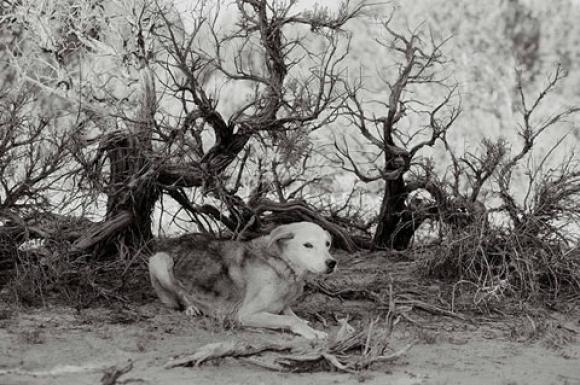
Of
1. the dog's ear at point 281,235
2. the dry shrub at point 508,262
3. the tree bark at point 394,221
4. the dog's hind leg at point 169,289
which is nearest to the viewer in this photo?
the dog's ear at point 281,235

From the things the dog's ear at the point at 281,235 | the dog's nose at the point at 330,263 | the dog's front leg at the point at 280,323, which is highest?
the dog's ear at the point at 281,235

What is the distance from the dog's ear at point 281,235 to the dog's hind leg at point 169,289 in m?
0.78

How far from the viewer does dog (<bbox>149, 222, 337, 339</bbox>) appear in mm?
7673

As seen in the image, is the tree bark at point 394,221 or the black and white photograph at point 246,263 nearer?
the black and white photograph at point 246,263

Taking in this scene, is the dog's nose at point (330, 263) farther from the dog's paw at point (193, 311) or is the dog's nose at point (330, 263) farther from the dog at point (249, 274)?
the dog's paw at point (193, 311)

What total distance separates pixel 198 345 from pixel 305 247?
1.30m

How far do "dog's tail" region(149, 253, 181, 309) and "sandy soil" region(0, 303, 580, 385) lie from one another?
119 mm

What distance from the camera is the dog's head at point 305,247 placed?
7.63 meters

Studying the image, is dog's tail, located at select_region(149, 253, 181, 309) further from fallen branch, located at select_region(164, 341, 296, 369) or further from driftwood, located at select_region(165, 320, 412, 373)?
fallen branch, located at select_region(164, 341, 296, 369)

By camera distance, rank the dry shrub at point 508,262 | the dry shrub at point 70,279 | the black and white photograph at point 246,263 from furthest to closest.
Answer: the dry shrub at point 508,262, the dry shrub at point 70,279, the black and white photograph at point 246,263

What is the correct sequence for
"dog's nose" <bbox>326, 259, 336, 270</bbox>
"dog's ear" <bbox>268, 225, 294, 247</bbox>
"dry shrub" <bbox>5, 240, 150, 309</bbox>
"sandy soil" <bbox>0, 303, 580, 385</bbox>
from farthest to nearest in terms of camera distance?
"dry shrub" <bbox>5, 240, 150, 309</bbox> < "dog's ear" <bbox>268, 225, 294, 247</bbox> < "dog's nose" <bbox>326, 259, 336, 270</bbox> < "sandy soil" <bbox>0, 303, 580, 385</bbox>

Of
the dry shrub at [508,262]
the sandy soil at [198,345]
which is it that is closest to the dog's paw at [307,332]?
the sandy soil at [198,345]

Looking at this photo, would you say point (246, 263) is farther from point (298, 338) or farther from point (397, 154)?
point (397, 154)

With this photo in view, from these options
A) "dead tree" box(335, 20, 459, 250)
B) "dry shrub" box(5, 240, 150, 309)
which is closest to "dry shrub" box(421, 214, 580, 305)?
"dead tree" box(335, 20, 459, 250)
